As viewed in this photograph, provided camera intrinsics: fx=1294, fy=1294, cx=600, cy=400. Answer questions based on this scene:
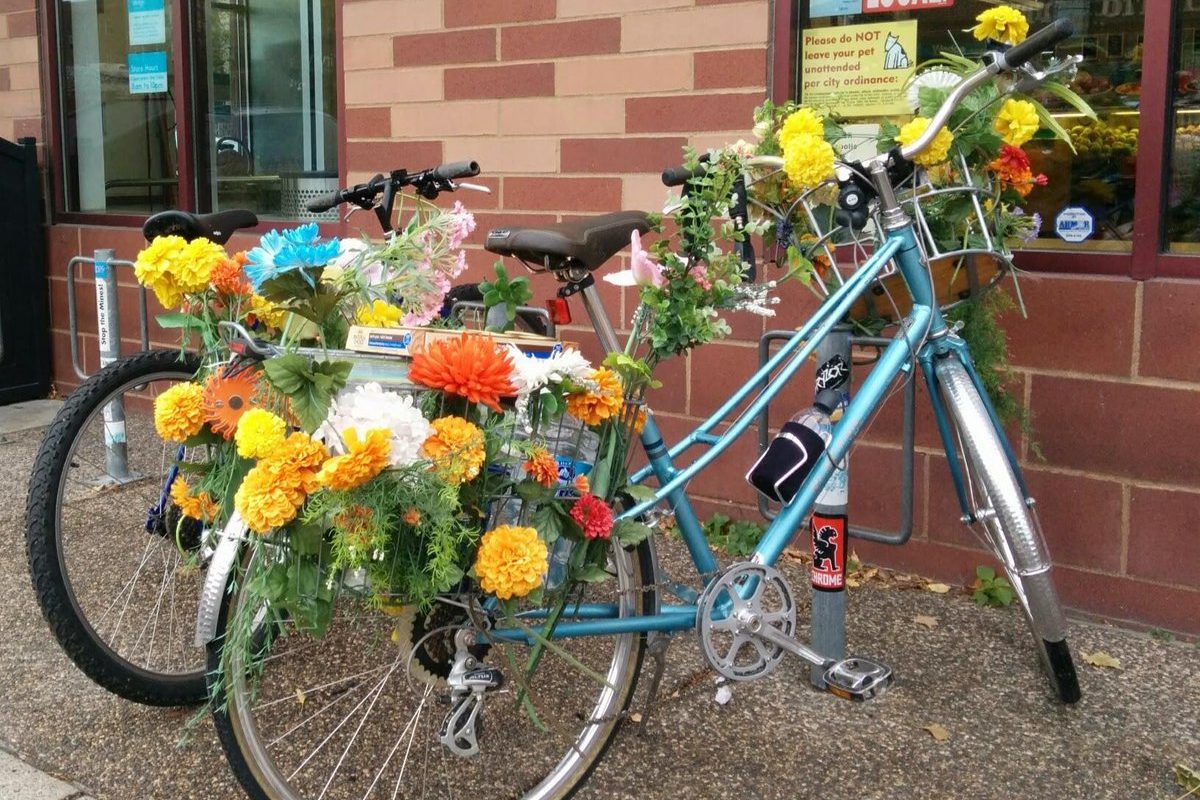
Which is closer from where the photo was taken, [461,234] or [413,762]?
[461,234]

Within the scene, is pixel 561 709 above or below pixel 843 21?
below

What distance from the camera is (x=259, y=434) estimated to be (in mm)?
2232

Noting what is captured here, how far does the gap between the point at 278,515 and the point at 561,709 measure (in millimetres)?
1434

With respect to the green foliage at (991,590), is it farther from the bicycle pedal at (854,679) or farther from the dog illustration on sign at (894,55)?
the dog illustration on sign at (894,55)

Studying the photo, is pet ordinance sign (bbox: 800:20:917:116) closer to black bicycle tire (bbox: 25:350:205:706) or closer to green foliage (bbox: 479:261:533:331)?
green foliage (bbox: 479:261:533:331)

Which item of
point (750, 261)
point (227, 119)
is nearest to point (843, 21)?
point (750, 261)

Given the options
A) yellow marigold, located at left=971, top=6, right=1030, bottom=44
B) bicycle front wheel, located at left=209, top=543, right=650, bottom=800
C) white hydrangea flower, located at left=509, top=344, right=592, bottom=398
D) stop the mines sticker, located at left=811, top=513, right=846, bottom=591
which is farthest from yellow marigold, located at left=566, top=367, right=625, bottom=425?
A: yellow marigold, located at left=971, top=6, right=1030, bottom=44

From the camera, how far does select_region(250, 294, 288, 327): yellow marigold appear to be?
2607 millimetres

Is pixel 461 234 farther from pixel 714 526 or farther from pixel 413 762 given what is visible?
pixel 714 526

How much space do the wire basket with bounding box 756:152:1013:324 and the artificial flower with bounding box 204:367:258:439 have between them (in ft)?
4.53

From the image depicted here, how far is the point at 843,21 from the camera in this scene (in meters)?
4.41

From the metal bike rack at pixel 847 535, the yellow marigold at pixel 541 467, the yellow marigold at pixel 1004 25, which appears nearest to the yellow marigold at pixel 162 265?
the yellow marigold at pixel 541 467

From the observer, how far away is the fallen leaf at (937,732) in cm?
325

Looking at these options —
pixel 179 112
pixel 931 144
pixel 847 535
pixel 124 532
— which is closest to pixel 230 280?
pixel 124 532
